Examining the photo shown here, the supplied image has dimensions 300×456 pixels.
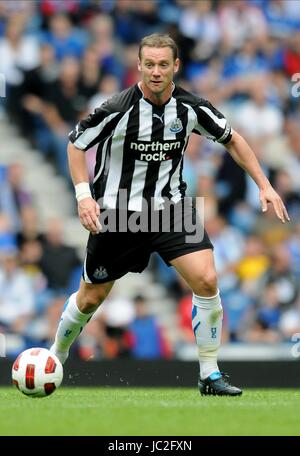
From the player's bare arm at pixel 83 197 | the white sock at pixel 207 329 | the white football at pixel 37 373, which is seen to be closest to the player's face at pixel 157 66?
the player's bare arm at pixel 83 197

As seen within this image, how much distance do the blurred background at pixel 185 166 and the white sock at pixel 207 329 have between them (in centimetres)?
345

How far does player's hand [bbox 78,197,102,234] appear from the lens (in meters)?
7.06

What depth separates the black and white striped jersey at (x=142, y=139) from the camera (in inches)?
286

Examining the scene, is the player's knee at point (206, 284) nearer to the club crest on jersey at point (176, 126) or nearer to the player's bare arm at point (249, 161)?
the player's bare arm at point (249, 161)

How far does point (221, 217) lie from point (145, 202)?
5094 millimetres

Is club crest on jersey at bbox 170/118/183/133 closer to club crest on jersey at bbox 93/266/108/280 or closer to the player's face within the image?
the player's face

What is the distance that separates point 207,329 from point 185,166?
5225 mm

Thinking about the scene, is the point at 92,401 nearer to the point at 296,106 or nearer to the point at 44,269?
the point at 44,269

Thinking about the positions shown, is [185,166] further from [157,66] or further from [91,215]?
[91,215]

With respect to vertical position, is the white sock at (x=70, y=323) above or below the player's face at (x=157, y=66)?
below

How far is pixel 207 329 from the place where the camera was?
7.44m

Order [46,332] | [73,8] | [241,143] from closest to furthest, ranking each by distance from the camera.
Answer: [241,143] → [46,332] → [73,8]

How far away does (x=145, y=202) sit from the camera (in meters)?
7.42
